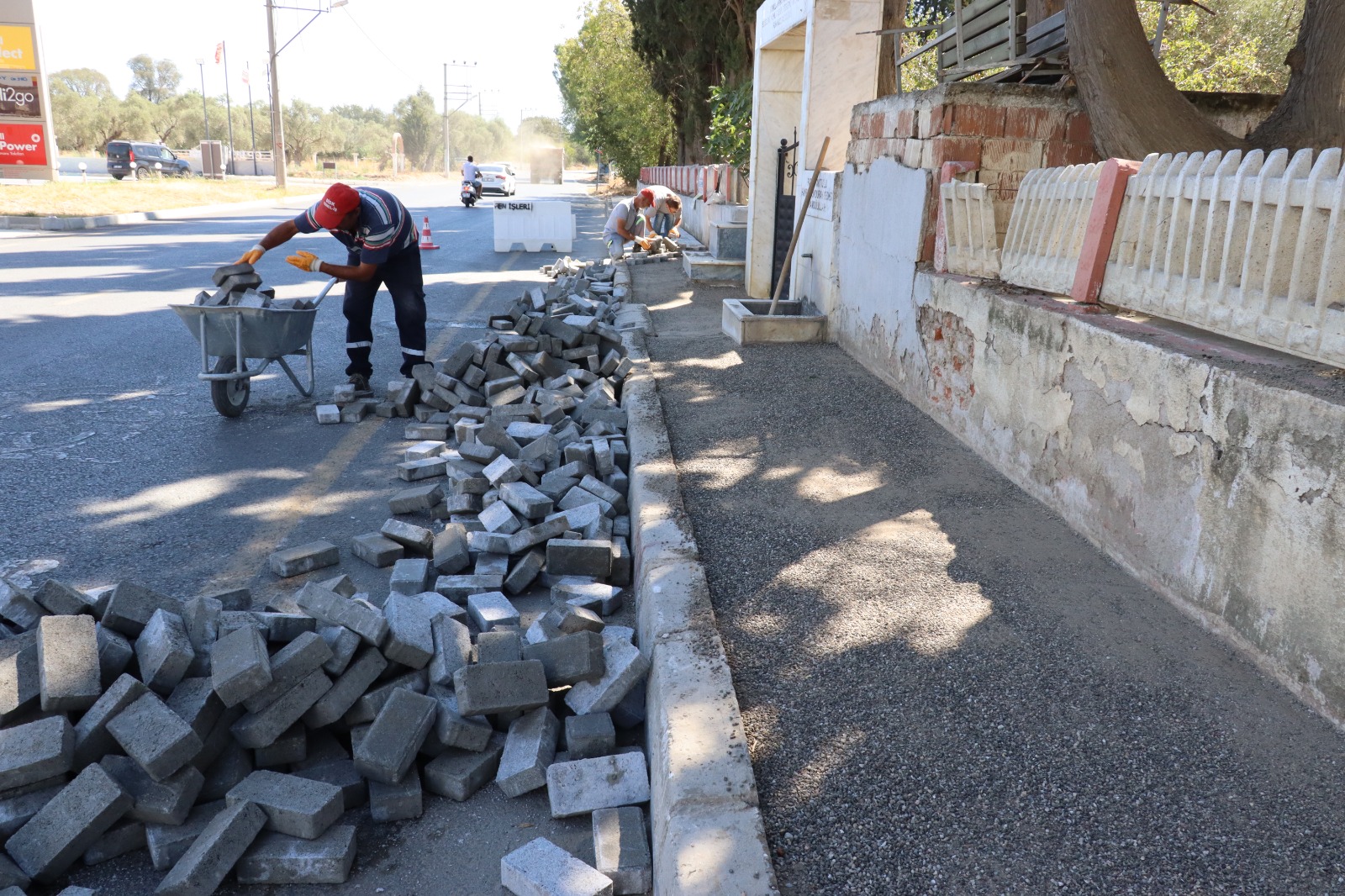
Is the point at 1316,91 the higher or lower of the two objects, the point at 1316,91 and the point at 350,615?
the higher

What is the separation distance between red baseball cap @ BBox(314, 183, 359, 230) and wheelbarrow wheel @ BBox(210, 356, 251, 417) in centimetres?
117

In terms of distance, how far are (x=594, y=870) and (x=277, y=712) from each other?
1.12 metres

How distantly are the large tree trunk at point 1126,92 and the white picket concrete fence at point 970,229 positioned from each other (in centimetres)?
74

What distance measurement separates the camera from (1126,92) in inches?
213

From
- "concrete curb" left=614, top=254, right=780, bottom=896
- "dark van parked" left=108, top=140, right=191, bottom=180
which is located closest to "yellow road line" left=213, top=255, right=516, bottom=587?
"concrete curb" left=614, top=254, right=780, bottom=896

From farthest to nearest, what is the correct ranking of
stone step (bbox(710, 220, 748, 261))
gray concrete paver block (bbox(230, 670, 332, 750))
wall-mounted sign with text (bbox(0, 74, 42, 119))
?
1. wall-mounted sign with text (bbox(0, 74, 42, 119))
2. stone step (bbox(710, 220, 748, 261))
3. gray concrete paver block (bbox(230, 670, 332, 750))

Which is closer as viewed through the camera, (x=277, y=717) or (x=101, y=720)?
(x=101, y=720)

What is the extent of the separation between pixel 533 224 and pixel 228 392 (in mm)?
12491

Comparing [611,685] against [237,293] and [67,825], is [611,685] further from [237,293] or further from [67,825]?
[237,293]

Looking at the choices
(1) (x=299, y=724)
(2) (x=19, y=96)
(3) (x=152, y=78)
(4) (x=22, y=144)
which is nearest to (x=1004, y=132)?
(1) (x=299, y=724)

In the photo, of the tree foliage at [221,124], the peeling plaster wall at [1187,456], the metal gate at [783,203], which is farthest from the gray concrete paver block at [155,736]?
the tree foliage at [221,124]

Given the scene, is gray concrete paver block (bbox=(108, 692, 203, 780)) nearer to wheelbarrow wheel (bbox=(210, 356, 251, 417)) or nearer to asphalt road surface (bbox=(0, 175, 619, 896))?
asphalt road surface (bbox=(0, 175, 619, 896))

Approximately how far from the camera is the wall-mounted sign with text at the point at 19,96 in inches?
1035

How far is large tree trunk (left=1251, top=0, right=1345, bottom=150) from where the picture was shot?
537 cm
